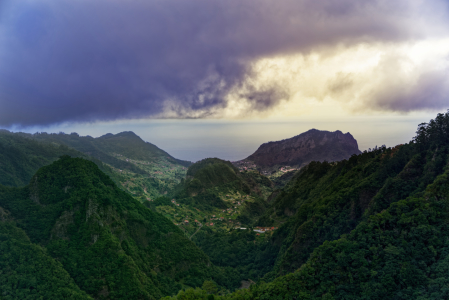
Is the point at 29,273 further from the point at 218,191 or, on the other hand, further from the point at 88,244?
the point at 218,191

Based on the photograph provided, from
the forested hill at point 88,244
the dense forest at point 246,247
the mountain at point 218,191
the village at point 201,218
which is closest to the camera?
the dense forest at point 246,247

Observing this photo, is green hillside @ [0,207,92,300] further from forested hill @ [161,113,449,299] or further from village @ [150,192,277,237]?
village @ [150,192,277,237]

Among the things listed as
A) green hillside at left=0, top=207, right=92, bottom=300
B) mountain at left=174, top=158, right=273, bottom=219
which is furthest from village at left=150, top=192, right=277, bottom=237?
green hillside at left=0, top=207, right=92, bottom=300

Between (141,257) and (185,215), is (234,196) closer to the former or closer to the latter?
(185,215)

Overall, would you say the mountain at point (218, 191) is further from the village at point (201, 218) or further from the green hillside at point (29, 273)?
the green hillside at point (29, 273)

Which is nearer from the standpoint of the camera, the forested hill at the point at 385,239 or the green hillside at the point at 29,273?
the forested hill at the point at 385,239

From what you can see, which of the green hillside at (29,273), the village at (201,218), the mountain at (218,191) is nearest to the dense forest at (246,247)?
the green hillside at (29,273)

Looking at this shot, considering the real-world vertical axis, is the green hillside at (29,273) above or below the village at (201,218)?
above

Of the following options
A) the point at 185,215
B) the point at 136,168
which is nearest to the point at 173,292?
the point at 185,215

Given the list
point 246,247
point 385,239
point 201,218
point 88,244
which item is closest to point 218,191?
point 201,218
